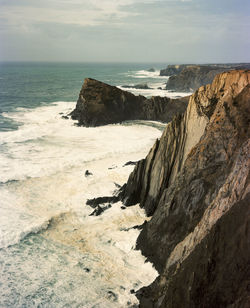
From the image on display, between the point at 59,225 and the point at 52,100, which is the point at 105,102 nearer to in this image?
the point at 52,100

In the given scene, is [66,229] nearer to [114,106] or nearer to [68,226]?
[68,226]

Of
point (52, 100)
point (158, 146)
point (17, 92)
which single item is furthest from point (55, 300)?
point (17, 92)

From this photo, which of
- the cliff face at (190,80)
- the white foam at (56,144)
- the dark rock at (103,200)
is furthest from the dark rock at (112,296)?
the cliff face at (190,80)

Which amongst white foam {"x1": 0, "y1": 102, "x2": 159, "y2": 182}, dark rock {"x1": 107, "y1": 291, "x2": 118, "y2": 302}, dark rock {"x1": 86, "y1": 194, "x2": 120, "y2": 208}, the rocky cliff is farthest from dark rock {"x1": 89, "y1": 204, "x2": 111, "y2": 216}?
white foam {"x1": 0, "y1": 102, "x2": 159, "y2": 182}

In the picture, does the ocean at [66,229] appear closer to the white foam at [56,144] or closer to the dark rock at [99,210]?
the white foam at [56,144]

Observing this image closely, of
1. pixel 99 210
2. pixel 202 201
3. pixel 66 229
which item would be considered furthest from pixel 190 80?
pixel 202 201

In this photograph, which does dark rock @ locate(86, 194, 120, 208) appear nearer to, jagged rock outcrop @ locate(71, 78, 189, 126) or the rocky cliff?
the rocky cliff
